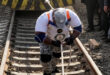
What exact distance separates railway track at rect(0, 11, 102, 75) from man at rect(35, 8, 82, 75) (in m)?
0.60

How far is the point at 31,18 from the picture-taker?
10.5 metres

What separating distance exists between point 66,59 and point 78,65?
0.49m

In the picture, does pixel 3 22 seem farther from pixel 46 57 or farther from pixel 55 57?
pixel 46 57

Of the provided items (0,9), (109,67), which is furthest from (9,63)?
(0,9)

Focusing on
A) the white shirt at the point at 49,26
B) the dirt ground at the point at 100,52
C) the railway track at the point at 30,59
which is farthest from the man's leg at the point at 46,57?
the dirt ground at the point at 100,52

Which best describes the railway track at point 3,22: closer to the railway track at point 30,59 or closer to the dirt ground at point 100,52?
the railway track at point 30,59

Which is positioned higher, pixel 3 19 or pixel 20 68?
pixel 3 19

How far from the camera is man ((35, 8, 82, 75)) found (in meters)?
4.82

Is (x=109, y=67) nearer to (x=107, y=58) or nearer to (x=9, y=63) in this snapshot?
(x=107, y=58)

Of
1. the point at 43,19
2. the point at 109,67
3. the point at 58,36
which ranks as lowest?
the point at 109,67

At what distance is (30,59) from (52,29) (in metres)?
1.74

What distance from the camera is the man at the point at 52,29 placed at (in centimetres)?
482

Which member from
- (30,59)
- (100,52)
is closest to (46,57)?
(30,59)

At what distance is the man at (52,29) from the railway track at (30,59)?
23.6 inches
